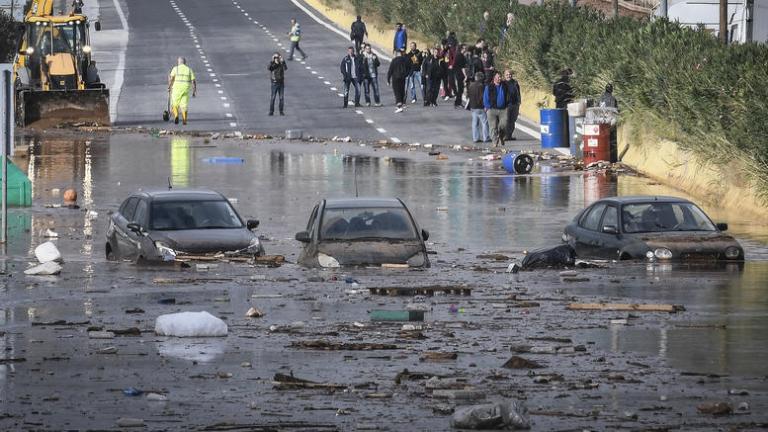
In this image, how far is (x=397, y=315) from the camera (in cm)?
1769

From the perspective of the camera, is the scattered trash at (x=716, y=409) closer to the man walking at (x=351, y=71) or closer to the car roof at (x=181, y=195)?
the car roof at (x=181, y=195)

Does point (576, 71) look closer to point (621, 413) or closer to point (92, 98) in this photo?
point (92, 98)

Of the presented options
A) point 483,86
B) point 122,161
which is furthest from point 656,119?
point 122,161

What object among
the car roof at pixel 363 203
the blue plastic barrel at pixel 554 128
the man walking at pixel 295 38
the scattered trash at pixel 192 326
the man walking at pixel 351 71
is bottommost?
the scattered trash at pixel 192 326

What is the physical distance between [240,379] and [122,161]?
29.4m

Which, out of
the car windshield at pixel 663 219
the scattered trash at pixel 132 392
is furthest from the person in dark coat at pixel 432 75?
the scattered trash at pixel 132 392

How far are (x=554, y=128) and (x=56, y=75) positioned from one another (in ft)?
54.6

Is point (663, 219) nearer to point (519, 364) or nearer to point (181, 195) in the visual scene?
point (181, 195)

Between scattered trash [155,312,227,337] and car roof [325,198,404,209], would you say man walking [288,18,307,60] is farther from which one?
scattered trash [155,312,227,337]

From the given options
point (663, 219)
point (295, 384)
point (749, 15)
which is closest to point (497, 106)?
point (749, 15)

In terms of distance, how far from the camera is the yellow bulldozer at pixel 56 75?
50812 millimetres

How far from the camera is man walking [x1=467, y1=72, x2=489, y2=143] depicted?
1767 inches

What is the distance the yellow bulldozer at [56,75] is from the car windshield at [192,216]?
25.7m

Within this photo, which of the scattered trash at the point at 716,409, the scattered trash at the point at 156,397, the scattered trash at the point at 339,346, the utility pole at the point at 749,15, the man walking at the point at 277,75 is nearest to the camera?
the scattered trash at the point at 716,409
